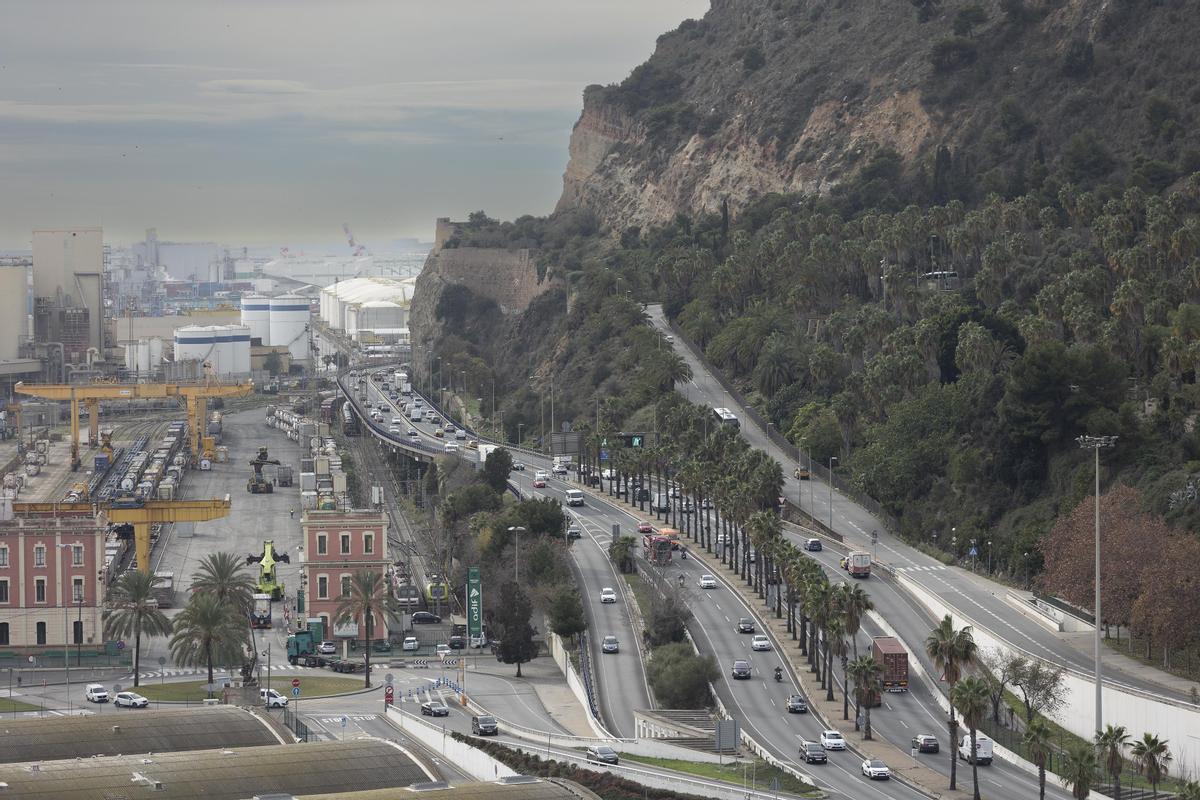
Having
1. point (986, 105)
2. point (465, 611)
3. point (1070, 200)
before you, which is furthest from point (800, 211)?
point (465, 611)

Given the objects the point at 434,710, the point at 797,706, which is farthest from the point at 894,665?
the point at 434,710

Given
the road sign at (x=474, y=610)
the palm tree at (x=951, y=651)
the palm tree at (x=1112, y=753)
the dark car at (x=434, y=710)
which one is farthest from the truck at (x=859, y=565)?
the palm tree at (x=1112, y=753)

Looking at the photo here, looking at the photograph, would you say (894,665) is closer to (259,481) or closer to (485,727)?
(485,727)

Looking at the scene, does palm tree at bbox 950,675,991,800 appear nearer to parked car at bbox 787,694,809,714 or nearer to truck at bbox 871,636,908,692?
parked car at bbox 787,694,809,714

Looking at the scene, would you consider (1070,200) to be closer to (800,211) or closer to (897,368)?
(897,368)

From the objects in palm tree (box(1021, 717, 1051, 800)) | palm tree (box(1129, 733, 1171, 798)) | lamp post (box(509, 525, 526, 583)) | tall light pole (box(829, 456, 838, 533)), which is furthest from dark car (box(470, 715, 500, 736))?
tall light pole (box(829, 456, 838, 533))

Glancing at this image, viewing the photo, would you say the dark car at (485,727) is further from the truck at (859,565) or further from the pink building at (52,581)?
the pink building at (52,581)
